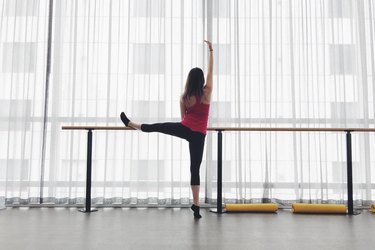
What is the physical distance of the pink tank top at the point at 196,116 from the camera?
3109 millimetres

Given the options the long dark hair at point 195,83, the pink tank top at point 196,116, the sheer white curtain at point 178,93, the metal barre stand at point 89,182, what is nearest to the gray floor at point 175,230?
the metal barre stand at point 89,182

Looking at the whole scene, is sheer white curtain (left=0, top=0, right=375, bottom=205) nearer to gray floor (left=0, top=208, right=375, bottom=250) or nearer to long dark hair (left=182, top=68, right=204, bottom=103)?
gray floor (left=0, top=208, right=375, bottom=250)

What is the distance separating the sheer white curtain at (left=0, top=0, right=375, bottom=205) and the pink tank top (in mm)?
844

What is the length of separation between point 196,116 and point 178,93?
928 millimetres

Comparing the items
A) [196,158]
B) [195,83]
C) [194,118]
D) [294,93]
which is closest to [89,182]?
[196,158]

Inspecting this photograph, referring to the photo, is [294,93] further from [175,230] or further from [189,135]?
[175,230]

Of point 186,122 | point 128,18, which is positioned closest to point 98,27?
point 128,18

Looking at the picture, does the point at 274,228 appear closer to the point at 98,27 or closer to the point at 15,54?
the point at 98,27

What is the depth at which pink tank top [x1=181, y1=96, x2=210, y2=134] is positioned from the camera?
311 centimetres

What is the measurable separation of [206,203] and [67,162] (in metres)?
1.53

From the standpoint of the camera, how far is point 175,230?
8.53ft

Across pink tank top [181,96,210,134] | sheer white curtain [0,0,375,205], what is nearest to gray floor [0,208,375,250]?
sheer white curtain [0,0,375,205]

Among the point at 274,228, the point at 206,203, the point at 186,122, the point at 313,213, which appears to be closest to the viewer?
→ the point at 274,228

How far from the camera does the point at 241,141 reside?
12.9 feet
